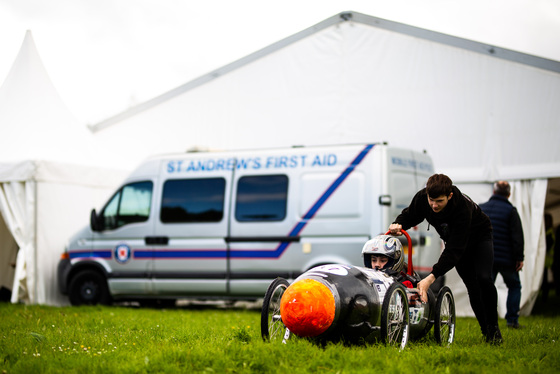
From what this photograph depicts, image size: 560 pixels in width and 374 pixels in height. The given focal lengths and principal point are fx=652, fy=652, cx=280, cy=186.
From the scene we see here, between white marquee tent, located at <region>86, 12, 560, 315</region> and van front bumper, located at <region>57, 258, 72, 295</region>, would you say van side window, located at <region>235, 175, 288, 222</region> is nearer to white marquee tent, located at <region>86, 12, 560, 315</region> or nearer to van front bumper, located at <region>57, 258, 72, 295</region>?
white marquee tent, located at <region>86, 12, 560, 315</region>

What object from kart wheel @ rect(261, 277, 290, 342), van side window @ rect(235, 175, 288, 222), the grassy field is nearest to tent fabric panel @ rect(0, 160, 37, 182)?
van side window @ rect(235, 175, 288, 222)

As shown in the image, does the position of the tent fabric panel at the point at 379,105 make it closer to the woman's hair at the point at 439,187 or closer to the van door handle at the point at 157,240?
the van door handle at the point at 157,240

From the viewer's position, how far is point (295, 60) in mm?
11977

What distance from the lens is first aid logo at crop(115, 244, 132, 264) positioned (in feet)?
33.6

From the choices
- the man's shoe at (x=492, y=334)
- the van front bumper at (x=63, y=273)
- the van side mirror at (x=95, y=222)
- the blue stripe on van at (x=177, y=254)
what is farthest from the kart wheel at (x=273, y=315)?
the van front bumper at (x=63, y=273)

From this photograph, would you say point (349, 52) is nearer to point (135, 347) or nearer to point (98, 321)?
point (98, 321)

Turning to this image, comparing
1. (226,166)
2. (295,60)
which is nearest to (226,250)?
(226,166)

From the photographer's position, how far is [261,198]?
950cm

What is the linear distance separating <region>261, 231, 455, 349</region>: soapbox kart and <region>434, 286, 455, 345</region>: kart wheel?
0.28 meters

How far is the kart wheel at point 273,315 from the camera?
16.6 feet

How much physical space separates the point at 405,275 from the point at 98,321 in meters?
3.69

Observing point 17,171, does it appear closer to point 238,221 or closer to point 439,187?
point 238,221

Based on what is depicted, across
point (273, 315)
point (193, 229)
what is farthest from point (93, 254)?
point (273, 315)

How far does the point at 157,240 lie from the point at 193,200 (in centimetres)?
85
